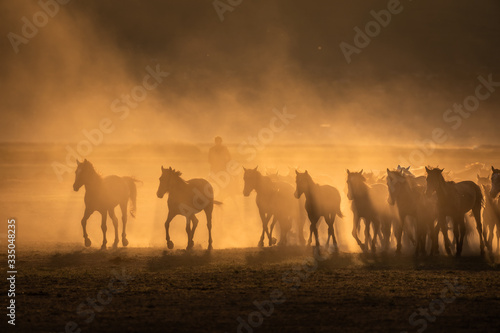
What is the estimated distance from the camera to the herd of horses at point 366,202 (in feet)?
53.9

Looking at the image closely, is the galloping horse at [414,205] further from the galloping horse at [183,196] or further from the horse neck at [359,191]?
the galloping horse at [183,196]

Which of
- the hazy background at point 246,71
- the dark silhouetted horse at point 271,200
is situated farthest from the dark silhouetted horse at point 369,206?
the hazy background at point 246,71

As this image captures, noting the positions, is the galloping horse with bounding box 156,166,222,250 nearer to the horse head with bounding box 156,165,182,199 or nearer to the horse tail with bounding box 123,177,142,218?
the horse head with bounding box 156,165,182,199

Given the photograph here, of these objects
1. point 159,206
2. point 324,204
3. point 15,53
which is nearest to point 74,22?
point 15,53

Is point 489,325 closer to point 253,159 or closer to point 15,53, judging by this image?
point 253,159

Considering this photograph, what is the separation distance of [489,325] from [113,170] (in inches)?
1599

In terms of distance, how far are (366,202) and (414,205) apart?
3.50 ft

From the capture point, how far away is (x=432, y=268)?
14.6m

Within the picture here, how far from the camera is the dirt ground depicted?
1031 centimetres

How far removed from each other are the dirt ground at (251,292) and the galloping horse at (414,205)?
0.62m

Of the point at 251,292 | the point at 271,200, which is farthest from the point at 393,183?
the point at 251,292

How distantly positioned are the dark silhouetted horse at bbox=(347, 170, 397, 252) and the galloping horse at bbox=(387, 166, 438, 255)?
629 mm

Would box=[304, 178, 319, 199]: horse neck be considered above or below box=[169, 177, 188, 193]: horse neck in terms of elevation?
below

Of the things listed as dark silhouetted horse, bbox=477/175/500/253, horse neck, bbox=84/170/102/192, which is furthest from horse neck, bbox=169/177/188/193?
Result: dark silhouetted horse, bbox=477/175/500/253
